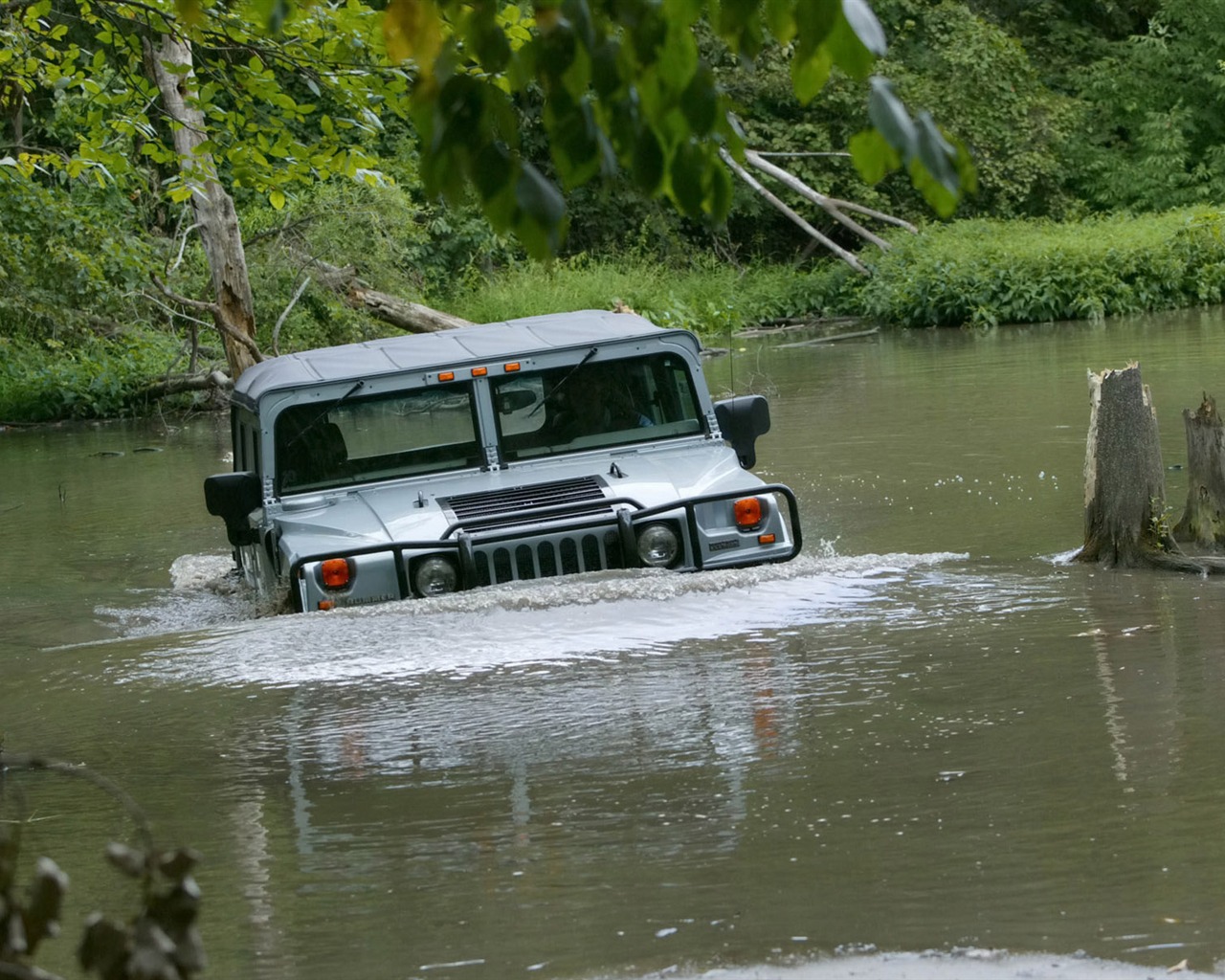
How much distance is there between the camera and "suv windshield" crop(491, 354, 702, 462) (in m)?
8.25

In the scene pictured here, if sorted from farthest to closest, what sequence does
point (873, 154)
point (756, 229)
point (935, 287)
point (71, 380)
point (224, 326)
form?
point (756, 229), point (935, 287), point (71, 380), point (224, 326), point (873, 154)

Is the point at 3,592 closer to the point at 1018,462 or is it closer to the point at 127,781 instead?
the point at 127,781

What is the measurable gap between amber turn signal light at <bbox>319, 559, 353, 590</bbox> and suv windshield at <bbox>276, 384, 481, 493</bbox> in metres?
1.02

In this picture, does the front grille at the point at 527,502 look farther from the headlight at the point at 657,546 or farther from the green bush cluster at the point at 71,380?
the green bush cluster at the point at 71,380

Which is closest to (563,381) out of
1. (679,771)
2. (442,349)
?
(442,349)

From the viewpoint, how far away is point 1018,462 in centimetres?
1325

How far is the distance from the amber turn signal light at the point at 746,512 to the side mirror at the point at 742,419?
0.73 metres

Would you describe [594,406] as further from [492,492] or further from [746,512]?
[746,512]

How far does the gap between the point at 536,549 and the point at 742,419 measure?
1525 mm

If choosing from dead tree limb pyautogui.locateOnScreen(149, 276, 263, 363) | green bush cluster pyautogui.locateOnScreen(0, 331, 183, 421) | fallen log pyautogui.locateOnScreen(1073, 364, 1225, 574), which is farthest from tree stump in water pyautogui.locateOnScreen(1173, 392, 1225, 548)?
green bush cluster pyautogui.locateOnScreen(0, 331, 183, 421)

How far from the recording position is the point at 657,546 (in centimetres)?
734

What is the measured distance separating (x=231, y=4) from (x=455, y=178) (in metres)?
7.56

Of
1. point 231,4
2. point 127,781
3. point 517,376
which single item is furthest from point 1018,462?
point 127,781

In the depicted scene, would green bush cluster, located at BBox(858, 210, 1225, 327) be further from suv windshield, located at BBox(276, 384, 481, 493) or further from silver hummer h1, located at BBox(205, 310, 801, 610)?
suv windshield, located at BBox(276, 384, 481, 493)
